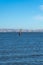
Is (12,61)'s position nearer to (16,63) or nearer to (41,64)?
(16,63)

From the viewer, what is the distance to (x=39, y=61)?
21578 millimetres

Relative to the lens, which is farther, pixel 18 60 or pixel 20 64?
pixel 18 60

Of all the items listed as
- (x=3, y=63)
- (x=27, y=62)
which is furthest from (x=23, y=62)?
(x=3, y=63)

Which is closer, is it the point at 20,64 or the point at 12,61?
the point at 20,64

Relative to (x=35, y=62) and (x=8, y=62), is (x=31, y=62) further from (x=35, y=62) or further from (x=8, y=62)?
(x=8, y=62)

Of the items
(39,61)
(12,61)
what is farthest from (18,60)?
(39,61)

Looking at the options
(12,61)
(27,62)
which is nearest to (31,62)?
(27,62)

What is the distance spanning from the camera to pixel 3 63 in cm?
2073

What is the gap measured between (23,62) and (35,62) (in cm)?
111

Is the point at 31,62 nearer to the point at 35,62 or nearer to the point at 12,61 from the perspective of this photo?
the point at 35,62

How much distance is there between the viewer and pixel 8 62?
21297 mm

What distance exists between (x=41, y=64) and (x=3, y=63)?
3.47 m

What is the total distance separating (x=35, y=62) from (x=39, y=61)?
26.0 inches

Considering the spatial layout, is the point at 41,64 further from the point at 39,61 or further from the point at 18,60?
the point at 18,60
